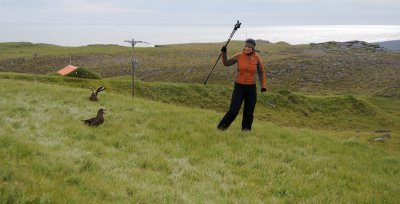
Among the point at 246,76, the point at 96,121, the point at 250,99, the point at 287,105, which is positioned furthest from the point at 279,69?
the point at 96,121

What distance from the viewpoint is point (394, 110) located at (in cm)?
6569

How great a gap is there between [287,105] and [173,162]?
47.1 m

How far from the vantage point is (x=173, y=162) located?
40.3ft

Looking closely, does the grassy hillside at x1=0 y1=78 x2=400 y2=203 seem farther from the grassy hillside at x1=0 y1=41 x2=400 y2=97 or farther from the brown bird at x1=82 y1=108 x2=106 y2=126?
the grassy hillside at x1=0 y1=41 x2=400 y2=97

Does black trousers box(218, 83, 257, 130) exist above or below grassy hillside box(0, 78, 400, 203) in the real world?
above

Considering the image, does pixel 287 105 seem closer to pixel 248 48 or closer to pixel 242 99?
pixel 242 99

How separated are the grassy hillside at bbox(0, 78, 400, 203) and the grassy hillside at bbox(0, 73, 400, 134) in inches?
1194

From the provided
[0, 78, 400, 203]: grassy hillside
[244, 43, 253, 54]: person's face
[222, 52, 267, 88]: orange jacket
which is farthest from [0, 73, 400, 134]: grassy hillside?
[244, 43, 253, 54]: person's face

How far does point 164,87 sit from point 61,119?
3610 centimetres

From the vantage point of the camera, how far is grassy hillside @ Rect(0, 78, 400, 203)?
352 inches

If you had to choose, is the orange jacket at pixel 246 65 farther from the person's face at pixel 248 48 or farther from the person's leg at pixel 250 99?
the person's leg at pixel 250 99

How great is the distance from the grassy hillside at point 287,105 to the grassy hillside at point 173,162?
30.3 metres

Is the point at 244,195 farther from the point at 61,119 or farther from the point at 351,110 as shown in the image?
the point at 351,110

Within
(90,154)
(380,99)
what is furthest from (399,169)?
(380,99)
